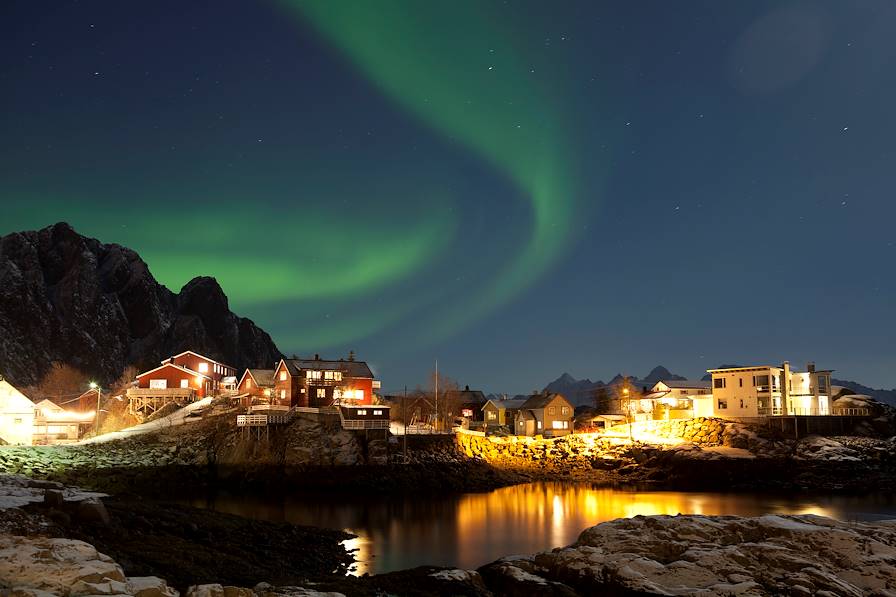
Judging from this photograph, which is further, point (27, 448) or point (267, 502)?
point (27, 448)

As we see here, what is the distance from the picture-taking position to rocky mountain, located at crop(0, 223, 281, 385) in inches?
5591

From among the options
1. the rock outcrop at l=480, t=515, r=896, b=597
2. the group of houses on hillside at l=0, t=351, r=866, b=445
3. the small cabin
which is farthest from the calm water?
the group of houses on hillside at l=0, t=351, r=866, b=445

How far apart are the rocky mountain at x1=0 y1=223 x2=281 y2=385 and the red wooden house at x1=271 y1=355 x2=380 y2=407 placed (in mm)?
82640

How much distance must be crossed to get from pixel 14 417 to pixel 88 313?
102556 mm

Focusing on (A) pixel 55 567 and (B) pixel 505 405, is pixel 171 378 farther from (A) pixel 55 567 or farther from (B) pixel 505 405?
(A) pixel 55 567

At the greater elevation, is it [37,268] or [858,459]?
[37,268]

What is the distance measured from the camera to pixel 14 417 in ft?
213

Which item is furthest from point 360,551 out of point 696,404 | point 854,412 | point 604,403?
point 604,403

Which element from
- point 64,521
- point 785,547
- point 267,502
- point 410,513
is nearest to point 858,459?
point 410,513

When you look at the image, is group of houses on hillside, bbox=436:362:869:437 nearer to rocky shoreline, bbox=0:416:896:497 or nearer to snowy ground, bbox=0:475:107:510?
rocky shoreline, bbox=0:416:896:497

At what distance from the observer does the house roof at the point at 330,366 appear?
83.5 meters

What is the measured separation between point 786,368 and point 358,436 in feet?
199

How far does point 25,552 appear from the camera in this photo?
17875mm

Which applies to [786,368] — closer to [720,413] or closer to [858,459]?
[720,413]
